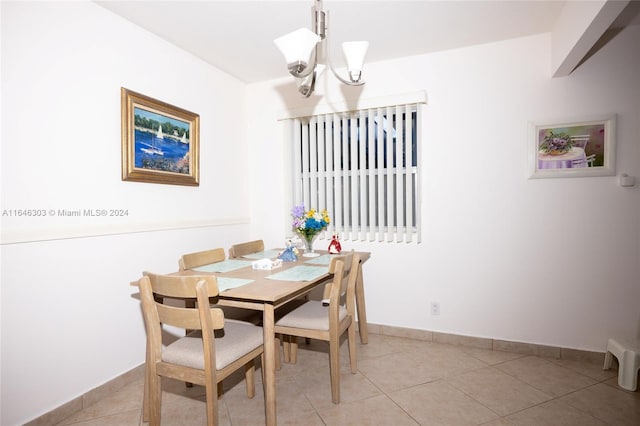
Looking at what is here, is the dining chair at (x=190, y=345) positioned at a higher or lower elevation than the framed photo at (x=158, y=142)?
lower

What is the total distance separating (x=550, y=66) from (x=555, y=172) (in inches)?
31.3

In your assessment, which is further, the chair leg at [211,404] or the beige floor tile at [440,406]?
the beige floor tile at [440,406]

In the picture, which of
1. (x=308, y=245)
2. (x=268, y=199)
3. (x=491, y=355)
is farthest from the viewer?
A: (x=268, y=199)

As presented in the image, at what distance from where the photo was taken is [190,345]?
169cm

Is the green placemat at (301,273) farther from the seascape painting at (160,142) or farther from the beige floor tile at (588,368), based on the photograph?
the beige floor tile at (588,368)

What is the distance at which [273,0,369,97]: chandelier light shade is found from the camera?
1541 millimetres

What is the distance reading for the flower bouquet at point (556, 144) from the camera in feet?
8.21

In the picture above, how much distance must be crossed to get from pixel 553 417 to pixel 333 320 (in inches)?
51.2

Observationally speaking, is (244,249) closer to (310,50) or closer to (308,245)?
(308,245)

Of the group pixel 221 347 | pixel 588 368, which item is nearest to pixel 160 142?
pixel 221 347

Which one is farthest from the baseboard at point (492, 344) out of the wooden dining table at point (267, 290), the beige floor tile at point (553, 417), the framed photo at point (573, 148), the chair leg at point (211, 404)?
the chair leg at point (211, 404)

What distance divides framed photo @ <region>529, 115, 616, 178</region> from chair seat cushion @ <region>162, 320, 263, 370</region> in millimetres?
2337

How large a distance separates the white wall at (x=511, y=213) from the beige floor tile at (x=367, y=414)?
1.12 metres

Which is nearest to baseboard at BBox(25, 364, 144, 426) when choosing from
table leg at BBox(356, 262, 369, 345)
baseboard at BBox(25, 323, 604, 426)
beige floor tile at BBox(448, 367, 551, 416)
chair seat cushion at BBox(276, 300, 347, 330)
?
baseboard at BBox(25, 323, 604, 426)
